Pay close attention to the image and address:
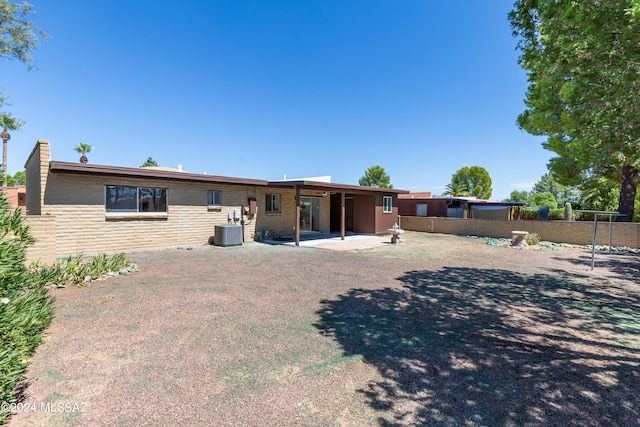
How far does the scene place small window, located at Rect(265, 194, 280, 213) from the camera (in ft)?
47.3

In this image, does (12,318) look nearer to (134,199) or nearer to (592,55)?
(592,55)

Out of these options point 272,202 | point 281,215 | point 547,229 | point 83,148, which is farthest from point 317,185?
point 83,148

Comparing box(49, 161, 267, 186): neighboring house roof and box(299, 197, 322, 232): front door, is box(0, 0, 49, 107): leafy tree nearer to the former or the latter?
box(49, 161, 267, 186): neighboring house roof

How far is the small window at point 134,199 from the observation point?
10039 millimetres

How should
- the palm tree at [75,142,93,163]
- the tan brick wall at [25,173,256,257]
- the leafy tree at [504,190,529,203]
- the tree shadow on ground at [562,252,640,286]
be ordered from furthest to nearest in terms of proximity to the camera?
the leafy tree at [504,190,529,203] → the palm tree at [75,142,93,163] → the tan brick wall at [25,173,256,257] → the tree shadow on ground at [562,252,640,286]

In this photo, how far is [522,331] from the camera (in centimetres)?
413

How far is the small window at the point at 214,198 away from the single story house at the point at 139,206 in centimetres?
4

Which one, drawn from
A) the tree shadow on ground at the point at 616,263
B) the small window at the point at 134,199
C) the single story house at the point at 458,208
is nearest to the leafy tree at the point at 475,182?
the single story house at the point at 458,208

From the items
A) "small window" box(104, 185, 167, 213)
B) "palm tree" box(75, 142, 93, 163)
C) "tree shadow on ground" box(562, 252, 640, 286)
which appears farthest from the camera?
"palm tree" box(75, 142, 93, 163)

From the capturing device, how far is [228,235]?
475 inches

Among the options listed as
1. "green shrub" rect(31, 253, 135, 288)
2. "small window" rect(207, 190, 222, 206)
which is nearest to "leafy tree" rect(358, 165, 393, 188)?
"small window" rect(207, 190, 222, 206)

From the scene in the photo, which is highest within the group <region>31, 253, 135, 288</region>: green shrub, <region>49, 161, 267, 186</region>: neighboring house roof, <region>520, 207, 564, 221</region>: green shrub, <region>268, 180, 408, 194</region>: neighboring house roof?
<region>49, 161, 267, 186</region>: neighboring house roof

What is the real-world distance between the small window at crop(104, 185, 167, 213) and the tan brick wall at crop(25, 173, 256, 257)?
0.59 ft

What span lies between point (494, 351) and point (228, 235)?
10.5 metres
